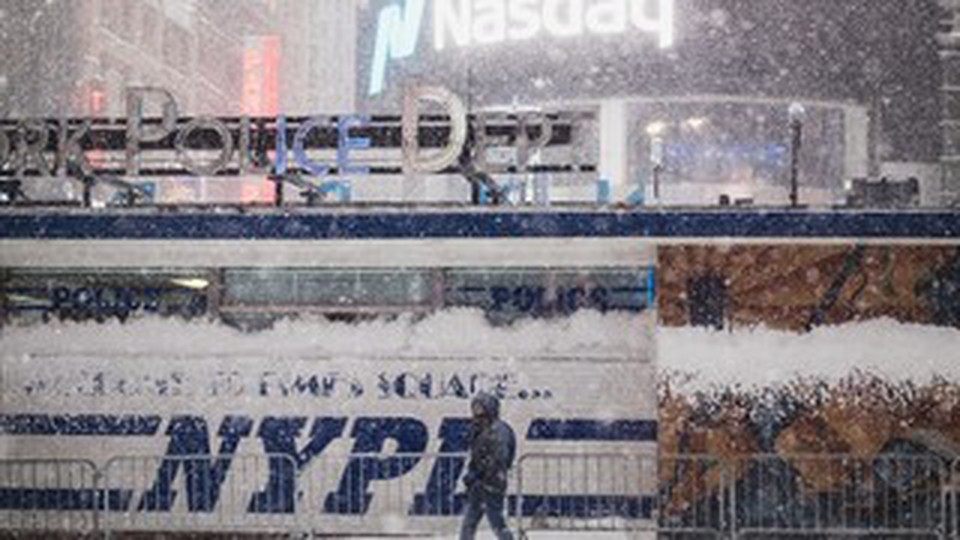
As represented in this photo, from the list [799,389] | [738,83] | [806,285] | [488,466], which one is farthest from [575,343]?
[738,83]

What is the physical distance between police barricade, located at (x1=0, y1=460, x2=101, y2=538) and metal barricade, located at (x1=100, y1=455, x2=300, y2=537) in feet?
1.10

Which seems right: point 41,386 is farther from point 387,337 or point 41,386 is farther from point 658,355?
point 658,355

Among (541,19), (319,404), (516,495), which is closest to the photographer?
(516,495)

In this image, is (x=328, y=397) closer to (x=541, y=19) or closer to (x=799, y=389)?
(x=799, y=389)

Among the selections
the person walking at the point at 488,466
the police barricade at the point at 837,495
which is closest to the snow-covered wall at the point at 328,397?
the police barricade at the point at 837,495

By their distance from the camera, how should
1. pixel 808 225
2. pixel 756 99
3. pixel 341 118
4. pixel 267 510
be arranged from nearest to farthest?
1. pixel 808 225
2. pixel 267 510
3. pixel 341 118
4. pixel 756 99

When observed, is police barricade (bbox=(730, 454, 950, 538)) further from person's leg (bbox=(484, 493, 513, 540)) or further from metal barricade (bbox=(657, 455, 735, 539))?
person's leg (bbox=(484, 493, 513, 540))

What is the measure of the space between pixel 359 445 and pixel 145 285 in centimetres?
353

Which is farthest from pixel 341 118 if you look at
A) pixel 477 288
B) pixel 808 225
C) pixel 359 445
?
pixel 808 225

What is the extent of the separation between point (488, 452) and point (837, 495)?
450 cm

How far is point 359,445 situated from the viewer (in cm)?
1788

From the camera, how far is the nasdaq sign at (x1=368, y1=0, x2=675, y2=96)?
40.3 meters

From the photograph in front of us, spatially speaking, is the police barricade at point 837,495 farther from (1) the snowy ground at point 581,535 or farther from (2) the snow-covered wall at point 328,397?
(2) the snow-covered wall at point 328,397

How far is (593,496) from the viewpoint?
17219 mm
